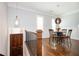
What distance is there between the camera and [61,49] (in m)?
2.36

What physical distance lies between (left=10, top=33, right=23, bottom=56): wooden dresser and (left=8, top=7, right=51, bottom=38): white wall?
7.9 inches

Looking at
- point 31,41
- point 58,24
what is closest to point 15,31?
point 31,41

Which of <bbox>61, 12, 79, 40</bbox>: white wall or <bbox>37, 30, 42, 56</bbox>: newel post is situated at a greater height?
<bbox>61, 12, 79, 40</bbox>: white wall

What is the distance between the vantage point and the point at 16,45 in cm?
239

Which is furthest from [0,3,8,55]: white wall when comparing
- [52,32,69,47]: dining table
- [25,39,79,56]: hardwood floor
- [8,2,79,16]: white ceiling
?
[52,32,69,47]: dining table

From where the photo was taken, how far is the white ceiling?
91.7 inches

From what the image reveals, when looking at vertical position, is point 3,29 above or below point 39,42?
above

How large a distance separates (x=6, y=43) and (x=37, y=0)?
0.94 metres

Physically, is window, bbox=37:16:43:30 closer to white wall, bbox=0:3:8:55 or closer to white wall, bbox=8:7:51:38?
white wall, bbox=8:7:51:38

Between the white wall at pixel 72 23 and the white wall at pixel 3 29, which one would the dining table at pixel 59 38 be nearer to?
the white wall at pixel 72 23

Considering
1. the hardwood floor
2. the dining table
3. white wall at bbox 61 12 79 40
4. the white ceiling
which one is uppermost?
the white ceiling

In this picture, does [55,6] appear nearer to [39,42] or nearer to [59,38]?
[59,38]

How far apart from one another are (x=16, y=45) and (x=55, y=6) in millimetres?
1003

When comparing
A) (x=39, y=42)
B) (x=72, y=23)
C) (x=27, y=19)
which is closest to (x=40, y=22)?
(x=27, y=19)
